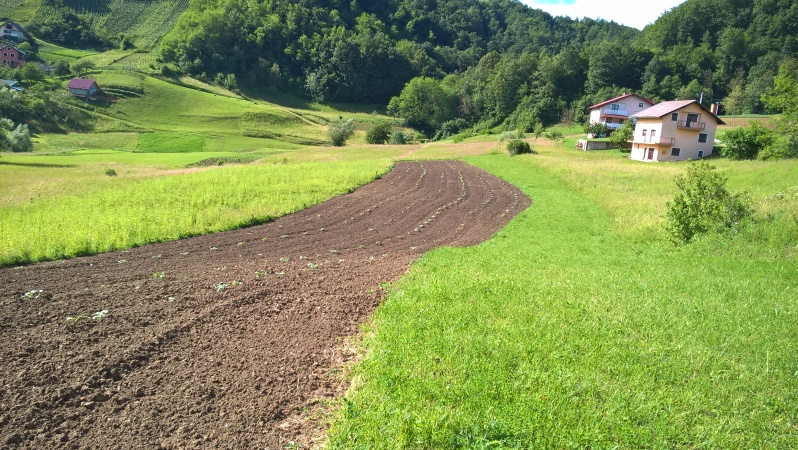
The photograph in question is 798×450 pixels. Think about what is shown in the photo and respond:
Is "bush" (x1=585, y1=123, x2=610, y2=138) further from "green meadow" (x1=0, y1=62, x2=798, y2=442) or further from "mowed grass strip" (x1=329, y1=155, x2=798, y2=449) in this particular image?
"mowed grass strip" (x1=329, y1=155, x2=798, y2=449)

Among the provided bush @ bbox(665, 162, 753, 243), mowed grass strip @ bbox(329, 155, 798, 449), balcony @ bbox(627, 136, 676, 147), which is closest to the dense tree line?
balcony @ bbox(627, 136, 676, 147)

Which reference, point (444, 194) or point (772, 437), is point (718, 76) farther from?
point (772, 437)

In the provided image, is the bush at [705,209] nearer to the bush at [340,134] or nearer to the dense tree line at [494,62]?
the bush at [340,134]

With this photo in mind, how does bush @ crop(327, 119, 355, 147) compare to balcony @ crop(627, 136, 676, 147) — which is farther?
bush @ crop(327, 119, 355, 147)

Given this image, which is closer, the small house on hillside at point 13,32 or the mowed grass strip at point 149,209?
the mowed grass strip at point 149,209

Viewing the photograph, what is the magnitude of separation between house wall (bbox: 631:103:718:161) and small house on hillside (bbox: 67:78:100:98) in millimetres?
102048

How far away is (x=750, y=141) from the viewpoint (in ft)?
165

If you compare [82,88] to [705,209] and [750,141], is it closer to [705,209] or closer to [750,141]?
[705,209]

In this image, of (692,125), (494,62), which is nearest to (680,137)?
(692,125)

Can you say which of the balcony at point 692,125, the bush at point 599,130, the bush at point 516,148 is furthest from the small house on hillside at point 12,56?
the balcony at point 692,125

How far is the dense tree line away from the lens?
381 ft

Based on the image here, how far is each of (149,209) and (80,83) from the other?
3692 inches

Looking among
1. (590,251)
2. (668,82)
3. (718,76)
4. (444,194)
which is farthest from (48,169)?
(718,76)

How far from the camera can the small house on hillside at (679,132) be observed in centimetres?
5681
